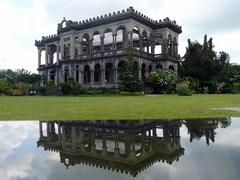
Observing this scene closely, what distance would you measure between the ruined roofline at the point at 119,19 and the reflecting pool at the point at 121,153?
41176mm

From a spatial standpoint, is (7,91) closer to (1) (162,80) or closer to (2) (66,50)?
(2) (66,50)

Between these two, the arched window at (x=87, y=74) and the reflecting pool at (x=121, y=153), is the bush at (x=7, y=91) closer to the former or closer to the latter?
the arched window at (x=87, y=74)

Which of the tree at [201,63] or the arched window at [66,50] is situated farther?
the arched window at [66,50]

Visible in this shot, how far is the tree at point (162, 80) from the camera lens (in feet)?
146

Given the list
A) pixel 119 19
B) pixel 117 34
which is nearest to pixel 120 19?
pixel 119 19

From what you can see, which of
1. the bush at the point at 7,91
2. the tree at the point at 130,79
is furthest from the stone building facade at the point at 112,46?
the bush at the point at 7,91

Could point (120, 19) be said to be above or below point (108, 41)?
above

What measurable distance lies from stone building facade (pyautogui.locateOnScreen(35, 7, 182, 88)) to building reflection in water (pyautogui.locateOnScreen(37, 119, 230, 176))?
38.8m

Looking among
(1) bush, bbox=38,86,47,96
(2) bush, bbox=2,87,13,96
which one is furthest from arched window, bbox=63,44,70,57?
(2) bush, bbox=2,87,13,96

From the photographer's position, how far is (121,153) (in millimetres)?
5160

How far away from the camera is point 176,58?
54.8m

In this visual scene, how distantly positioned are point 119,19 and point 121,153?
44.5 m

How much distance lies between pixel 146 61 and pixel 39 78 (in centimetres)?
2555

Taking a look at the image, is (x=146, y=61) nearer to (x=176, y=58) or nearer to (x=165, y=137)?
(x=176, y=58)
